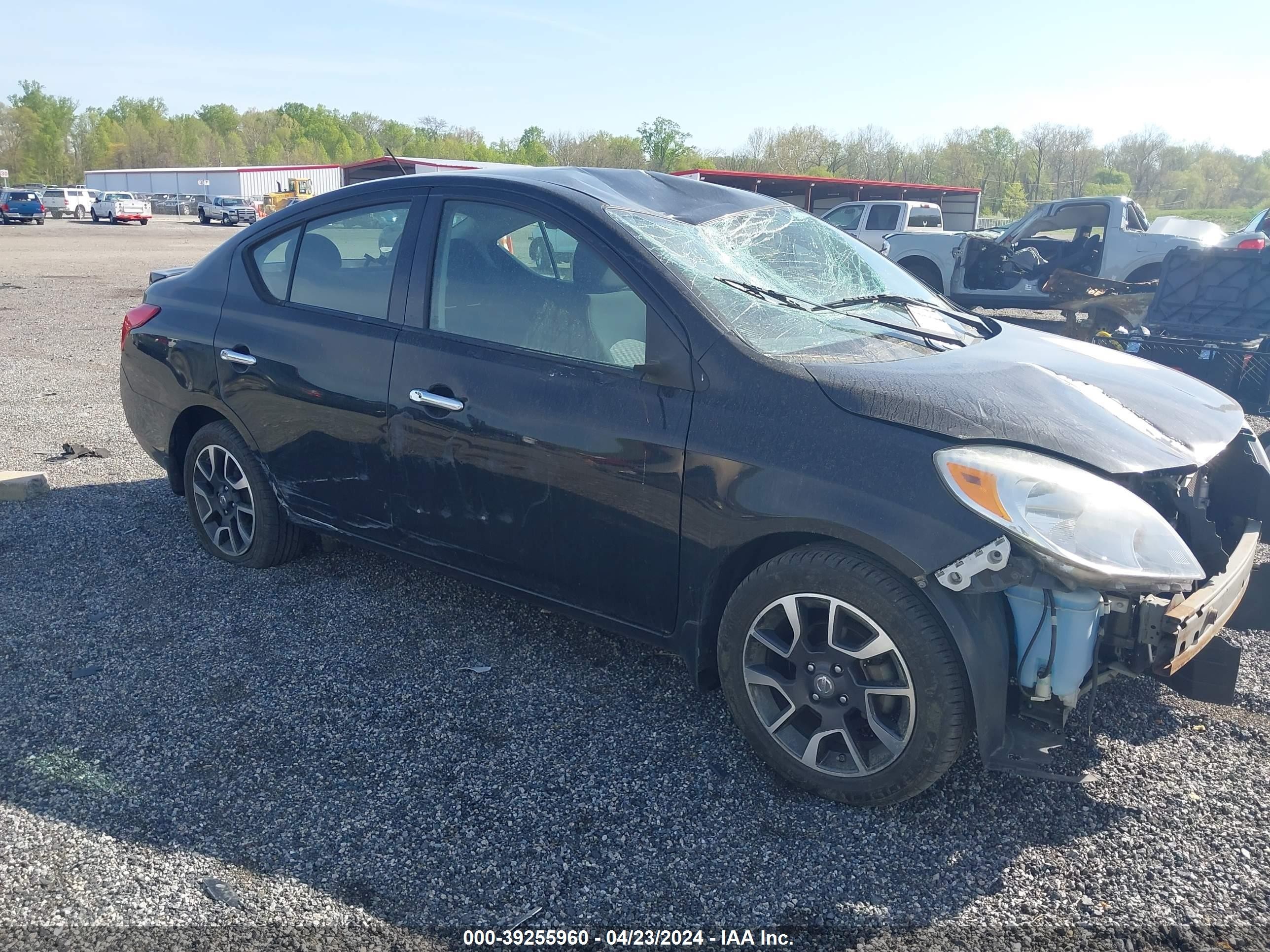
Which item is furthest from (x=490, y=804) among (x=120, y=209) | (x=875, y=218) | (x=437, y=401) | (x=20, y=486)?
(x=120, y=209)

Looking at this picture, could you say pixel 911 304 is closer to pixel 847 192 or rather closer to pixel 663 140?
pixel 847 192

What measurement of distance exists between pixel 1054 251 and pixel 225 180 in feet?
253

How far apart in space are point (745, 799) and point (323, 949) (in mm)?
1245

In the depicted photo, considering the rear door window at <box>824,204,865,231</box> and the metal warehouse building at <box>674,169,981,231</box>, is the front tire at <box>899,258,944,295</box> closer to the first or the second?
the rear door window at <box>824,204,865,231</box>

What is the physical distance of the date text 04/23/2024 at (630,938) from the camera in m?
2.31

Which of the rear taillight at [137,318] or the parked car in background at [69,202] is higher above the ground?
the parked car in background at [69,202]

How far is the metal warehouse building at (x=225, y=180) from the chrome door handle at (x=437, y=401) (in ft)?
246

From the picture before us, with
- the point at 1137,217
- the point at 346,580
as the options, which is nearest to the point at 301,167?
the point at 1137,217

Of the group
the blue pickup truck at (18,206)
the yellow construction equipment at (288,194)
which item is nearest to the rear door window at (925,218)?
the yellow construction equipment at (288,194)

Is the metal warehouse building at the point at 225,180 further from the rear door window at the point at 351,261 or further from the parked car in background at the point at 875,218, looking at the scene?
the rear door window at the point at 351,261

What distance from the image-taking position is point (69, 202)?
5325cm

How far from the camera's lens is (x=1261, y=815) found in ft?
9.25

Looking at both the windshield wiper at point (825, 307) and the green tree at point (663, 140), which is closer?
the windshield wiper at point (825, 307)

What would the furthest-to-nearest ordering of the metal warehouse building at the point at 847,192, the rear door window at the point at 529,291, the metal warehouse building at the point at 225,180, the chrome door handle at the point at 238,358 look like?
the metal warehouse building at the point at 225,180, the metal warehouse building at the point at 847,192, the chrome door handle at the point at 238,358, the rear door window at the point at 529,291
